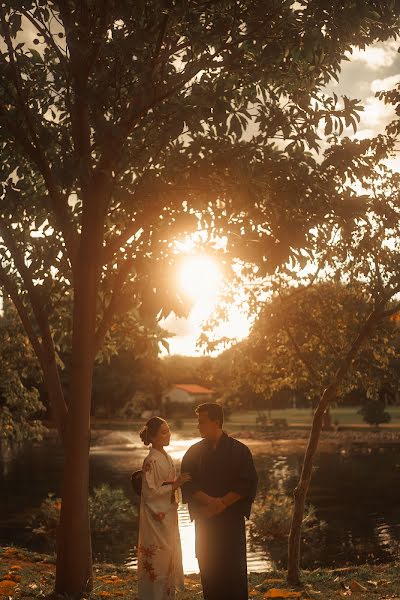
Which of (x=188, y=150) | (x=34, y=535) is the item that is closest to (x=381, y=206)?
(x=188, y=150)

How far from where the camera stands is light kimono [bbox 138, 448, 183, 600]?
7.92 m

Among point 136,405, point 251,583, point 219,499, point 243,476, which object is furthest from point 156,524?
point 136,405

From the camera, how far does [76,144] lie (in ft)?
34.1

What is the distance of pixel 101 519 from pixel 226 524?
14.1 metres

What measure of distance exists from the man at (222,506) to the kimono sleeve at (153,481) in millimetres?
769

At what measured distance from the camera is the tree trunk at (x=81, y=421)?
407 inches

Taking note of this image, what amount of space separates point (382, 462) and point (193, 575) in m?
27.0

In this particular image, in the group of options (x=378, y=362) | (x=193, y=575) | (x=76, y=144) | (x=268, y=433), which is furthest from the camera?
(x=268, y=433)

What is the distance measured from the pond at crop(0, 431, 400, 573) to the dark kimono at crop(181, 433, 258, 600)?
9023 millimetres

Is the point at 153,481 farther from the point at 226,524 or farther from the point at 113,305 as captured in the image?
the point at 113,305

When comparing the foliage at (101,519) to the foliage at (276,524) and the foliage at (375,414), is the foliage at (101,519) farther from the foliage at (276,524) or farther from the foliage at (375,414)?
the foliage at (375,414)

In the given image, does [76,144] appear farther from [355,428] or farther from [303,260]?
[355,428]

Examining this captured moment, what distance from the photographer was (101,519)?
66.5 feet

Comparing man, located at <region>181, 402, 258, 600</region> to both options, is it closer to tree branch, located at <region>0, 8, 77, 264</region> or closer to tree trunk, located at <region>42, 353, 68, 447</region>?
tree trunk, located at <region>42, 353, 68, 447</region>
